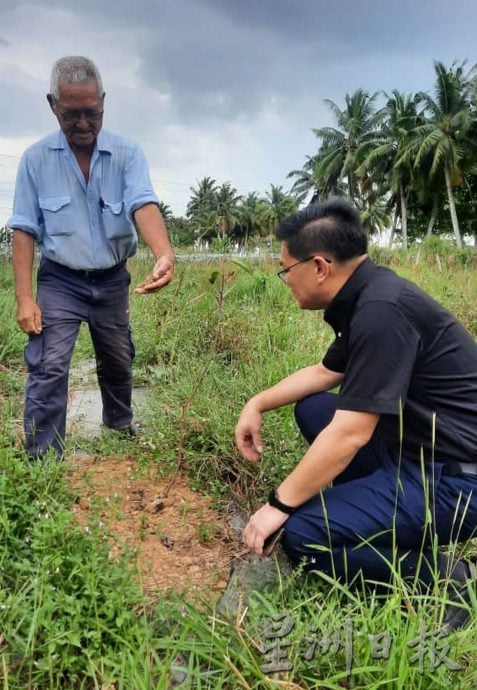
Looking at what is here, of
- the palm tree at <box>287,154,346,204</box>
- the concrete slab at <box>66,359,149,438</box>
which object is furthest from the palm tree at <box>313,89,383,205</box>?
the concrete slab at <box>66,359,149,438</box>

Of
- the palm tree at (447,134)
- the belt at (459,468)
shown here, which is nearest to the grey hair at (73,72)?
the belt at (459,468)

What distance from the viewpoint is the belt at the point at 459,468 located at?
1732mm

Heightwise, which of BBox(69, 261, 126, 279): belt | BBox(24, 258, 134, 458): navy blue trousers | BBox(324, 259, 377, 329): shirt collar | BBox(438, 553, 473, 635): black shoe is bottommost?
BBox(438, 553, 473, 635): black shoe

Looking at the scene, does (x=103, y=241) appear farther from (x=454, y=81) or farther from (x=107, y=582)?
(x=454, y=81)

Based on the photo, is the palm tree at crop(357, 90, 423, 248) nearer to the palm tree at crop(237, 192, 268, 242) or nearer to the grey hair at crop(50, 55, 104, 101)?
the palm tree at crop(237, 192, 268, 242)

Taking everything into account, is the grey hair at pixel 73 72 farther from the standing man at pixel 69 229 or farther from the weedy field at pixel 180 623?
the weedy field at pixel 180 623

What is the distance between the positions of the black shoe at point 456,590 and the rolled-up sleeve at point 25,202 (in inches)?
82.2

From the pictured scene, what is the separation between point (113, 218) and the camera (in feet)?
8.30

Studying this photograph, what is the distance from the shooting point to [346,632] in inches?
52.4

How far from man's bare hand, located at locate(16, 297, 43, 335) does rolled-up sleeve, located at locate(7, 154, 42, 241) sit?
1.06ft

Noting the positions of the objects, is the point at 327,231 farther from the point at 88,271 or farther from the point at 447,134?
the point at 447,134

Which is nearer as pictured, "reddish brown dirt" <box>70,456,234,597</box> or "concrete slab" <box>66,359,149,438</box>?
"reddish brown dirt" <box>70,456,234,597</box>

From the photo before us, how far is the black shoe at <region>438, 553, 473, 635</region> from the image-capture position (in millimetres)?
1568

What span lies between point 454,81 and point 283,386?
3720cm
